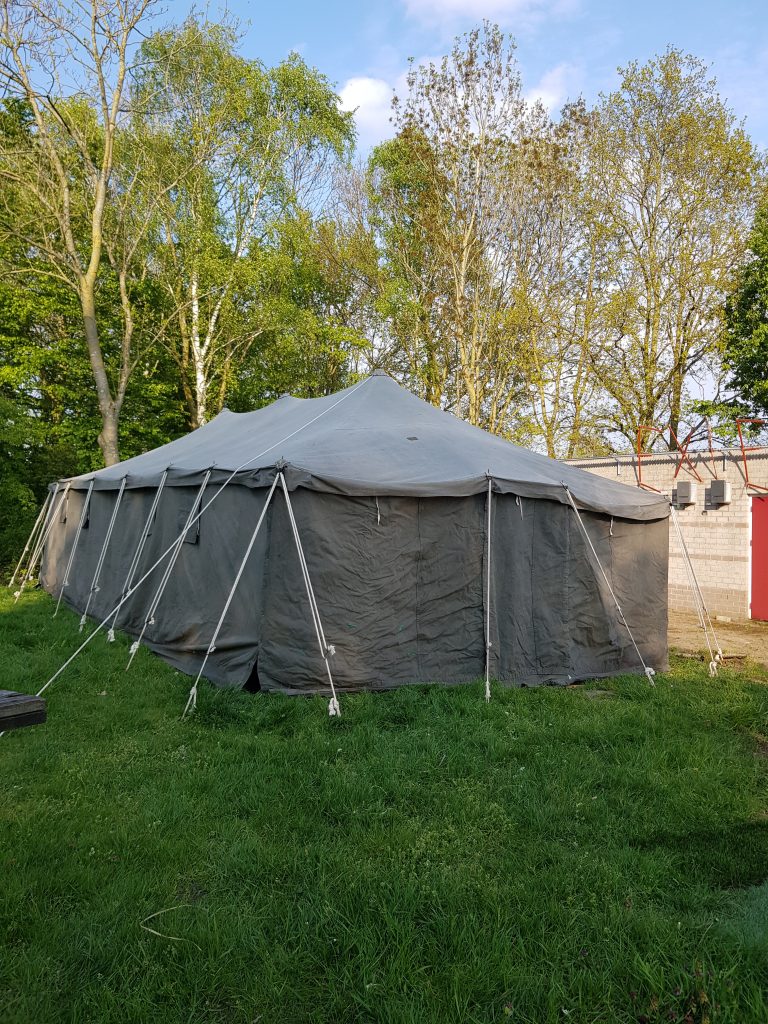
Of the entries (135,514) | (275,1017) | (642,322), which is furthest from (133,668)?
(642,322)

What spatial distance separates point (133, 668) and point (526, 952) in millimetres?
4785

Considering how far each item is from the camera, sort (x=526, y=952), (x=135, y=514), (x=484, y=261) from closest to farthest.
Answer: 1. (x=526, y=952)
2. (x=135, y=514)
3. (x=484, y=261)

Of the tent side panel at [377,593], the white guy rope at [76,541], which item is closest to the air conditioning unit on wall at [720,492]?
the tent side panel at [377,593]

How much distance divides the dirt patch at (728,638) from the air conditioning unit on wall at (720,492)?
207cm

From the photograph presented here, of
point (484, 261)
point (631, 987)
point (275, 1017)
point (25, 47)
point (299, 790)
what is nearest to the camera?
point (275, 1017)

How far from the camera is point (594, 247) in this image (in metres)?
18.2

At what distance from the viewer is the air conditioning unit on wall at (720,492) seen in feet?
39.0

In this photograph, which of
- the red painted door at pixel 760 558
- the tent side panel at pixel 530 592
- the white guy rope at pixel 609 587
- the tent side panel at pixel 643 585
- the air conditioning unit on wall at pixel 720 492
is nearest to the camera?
the tent side panel at pixel 530 592

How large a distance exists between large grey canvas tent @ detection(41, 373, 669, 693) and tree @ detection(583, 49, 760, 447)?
12175 mm

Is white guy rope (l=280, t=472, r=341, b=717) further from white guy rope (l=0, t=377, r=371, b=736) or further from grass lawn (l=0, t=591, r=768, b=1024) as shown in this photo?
white guy rope (l=0, t=377, r=371, b=736)

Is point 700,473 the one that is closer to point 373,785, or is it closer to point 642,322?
point 642,322

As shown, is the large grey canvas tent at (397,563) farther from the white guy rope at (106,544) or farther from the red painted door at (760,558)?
the red painted door at (760,558)

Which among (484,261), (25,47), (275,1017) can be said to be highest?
(25,47)

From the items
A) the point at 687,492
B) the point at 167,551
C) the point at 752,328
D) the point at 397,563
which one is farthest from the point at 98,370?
the point at 752,328
